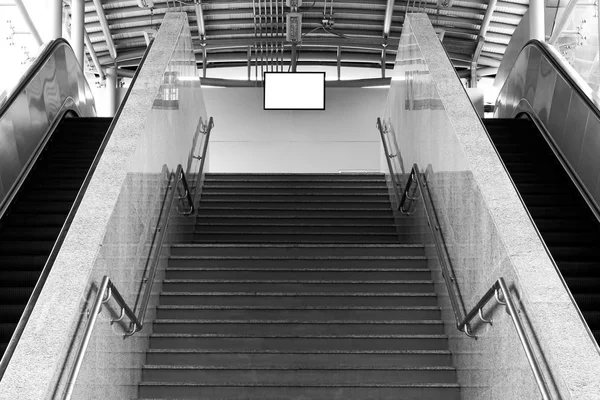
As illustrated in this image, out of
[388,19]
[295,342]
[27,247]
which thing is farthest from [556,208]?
[388,19]

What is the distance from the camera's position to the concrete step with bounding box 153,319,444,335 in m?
6.12

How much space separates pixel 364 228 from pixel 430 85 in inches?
68.1

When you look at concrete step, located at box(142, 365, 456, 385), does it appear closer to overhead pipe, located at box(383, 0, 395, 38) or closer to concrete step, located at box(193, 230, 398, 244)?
concrete step, located at box(193, 230, 398, 244)

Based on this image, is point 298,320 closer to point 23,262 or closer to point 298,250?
point 298,250

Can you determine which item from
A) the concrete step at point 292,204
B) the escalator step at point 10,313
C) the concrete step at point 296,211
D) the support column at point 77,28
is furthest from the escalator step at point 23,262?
the support column at point 77,28

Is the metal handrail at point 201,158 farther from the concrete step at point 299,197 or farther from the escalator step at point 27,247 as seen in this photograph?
the escalator step at point 27,247

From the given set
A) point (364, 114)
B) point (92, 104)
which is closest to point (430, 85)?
point (92, 104)

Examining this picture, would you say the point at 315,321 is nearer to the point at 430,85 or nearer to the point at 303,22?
the point at 430,85

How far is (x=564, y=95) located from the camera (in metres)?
8.04

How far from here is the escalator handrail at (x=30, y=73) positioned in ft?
24.7

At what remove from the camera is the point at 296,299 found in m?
6.47

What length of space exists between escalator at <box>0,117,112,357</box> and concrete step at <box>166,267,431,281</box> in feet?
3.46

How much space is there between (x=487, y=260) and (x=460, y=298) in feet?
2.34

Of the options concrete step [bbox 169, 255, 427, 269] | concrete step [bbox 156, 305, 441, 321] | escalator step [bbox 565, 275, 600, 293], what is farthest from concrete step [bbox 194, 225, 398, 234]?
escalator step [bbox 565, 275, 600, 293]
